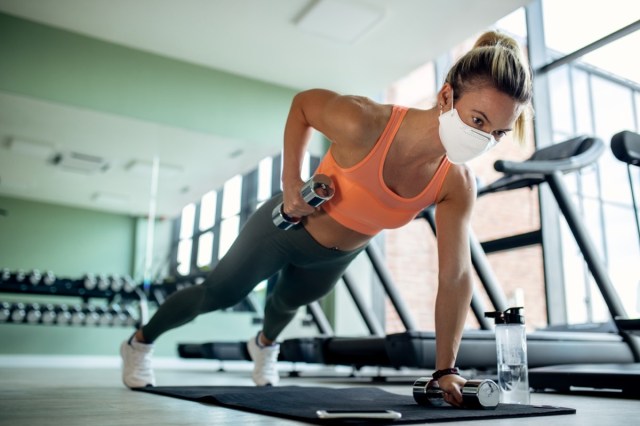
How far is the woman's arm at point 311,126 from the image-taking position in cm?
161

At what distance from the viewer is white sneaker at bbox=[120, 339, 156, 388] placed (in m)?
2.22

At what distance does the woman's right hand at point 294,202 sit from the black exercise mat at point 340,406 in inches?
21.5

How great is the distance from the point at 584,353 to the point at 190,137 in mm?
3745

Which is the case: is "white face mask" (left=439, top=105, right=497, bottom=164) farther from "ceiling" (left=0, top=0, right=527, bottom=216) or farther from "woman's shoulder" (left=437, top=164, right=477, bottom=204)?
"ceiling" (left=0, top=0, right=527, bottom=216)

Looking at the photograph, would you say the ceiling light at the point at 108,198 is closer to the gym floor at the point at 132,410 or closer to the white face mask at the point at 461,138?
the gym floor at the point at 132,410

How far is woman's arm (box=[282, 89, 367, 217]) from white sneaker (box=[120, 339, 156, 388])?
0.99 m

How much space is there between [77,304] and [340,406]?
3441mm

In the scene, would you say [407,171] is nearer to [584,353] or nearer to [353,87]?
[584,353]

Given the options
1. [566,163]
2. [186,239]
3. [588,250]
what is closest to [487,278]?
[588,250]

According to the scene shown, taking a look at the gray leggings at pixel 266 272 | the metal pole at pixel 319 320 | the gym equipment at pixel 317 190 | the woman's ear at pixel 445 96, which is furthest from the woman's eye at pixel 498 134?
the metal pole at pixel 319 320

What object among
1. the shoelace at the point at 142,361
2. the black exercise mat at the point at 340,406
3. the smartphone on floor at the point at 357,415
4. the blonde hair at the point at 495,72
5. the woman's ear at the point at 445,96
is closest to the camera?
the smartphone on floor at the point at 357,415

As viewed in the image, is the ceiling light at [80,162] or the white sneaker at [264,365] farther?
the ceiling light at [80,162]

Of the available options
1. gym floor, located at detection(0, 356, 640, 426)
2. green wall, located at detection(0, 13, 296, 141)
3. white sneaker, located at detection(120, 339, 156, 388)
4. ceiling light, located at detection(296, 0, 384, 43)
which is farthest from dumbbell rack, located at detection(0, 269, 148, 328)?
ceiling light, located at detection(296, 0, 384, 43)

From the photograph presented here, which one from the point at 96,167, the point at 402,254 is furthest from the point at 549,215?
the point at 96,167
